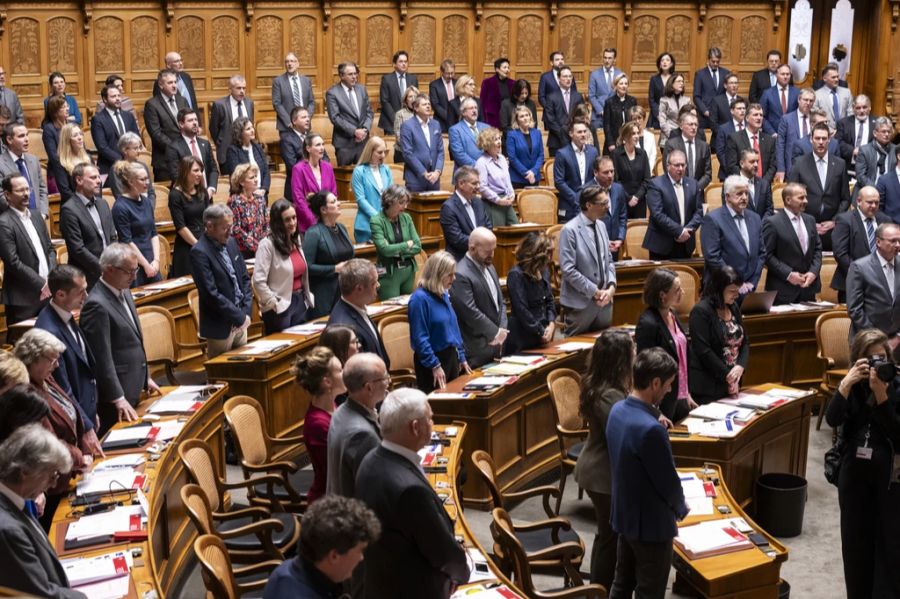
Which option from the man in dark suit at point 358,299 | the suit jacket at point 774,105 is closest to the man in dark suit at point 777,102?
the suit jacket at point 774,105

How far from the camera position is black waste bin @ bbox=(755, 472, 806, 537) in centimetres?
709

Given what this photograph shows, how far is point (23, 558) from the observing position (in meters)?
3.96

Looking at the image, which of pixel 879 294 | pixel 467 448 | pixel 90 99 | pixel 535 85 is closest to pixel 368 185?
pixel 467 448

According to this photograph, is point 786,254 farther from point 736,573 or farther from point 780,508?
point 736,573

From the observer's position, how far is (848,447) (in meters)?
5.78

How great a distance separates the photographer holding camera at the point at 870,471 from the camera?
569cm

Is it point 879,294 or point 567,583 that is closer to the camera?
point 567,583

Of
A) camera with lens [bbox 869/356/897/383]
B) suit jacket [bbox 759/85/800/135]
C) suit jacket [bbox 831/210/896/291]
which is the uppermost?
suit jacket [bbox 759/85/800/135]

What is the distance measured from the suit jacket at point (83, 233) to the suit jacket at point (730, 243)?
4.65 meters

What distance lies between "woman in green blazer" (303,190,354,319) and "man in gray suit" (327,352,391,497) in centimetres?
343

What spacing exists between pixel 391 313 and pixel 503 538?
3.50 meters

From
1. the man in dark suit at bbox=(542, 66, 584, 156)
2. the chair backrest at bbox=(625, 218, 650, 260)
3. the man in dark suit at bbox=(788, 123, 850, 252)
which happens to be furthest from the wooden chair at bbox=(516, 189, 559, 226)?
the man in dark suit at bbox=(788, 123, 850, 252)

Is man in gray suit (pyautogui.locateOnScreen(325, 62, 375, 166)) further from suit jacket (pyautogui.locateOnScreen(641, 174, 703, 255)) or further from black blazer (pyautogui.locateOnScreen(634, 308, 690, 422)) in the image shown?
black blazer (pyautogui.locateOnScreen(634, 308, 690, 422))

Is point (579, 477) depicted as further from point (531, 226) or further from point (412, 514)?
point (531, 226)
